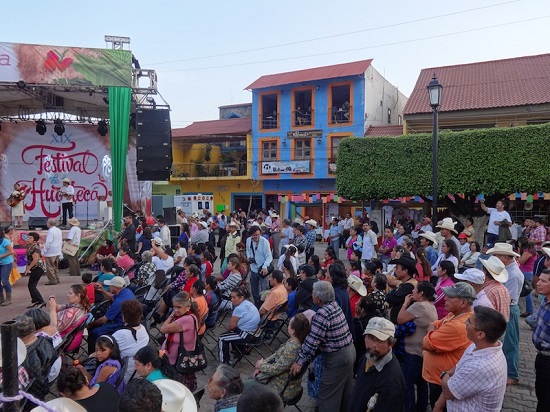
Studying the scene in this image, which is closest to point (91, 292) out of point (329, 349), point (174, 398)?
point (329, 349)

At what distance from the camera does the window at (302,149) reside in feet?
85.9

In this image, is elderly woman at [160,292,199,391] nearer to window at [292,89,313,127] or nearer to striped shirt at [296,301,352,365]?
striped shirt at [296,301,352,365]

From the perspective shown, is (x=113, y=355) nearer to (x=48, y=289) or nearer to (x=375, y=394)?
(x=375, y=394)

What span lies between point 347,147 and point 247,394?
52.2ft

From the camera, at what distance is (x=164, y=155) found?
41.0 ft

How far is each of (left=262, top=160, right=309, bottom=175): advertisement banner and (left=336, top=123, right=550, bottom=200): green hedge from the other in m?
8.26

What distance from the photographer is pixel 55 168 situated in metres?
16.6

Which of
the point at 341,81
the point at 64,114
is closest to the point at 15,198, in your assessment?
the point at 64,114

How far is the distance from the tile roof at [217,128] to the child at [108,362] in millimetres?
24783

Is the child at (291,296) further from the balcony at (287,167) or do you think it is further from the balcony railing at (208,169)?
the balcony railing at (208,169)

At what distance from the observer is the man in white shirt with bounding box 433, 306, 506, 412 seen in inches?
110

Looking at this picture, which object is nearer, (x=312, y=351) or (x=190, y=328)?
(x=312, y=351)

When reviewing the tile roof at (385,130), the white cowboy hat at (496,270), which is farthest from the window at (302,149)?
the white cowboy hat at (496,270)

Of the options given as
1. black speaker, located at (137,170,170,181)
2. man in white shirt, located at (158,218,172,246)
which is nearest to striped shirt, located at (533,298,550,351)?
man in white shirt, located at (158,218,172,246)
